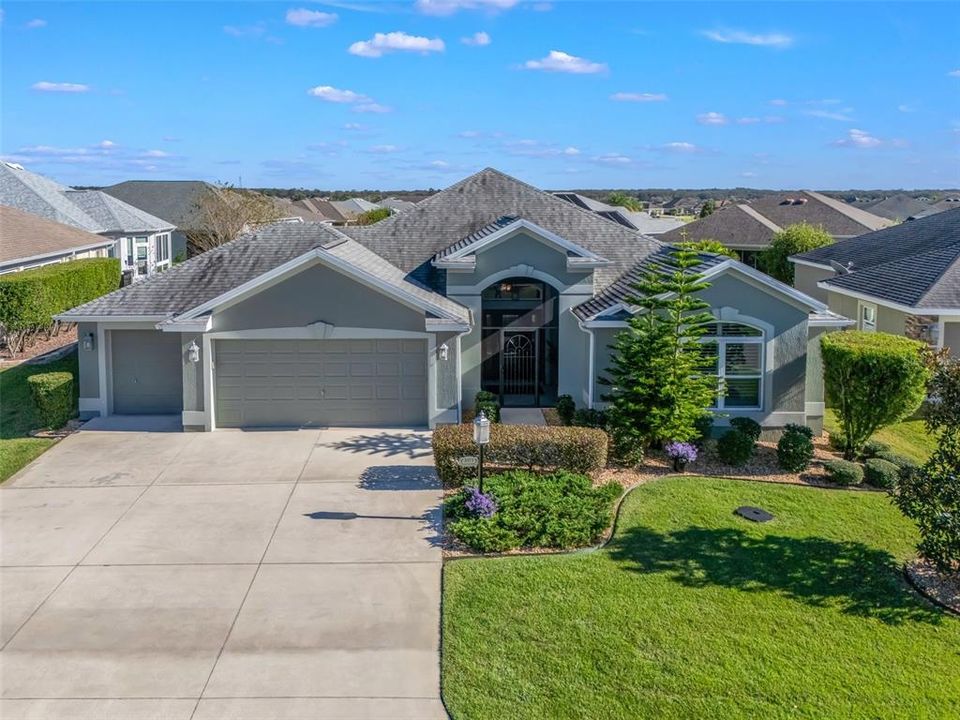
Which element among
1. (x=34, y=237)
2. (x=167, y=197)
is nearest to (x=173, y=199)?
(x=167, y=197)

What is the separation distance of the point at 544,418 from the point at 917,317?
32.9 ft

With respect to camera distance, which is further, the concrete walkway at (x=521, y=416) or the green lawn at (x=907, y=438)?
the concrete walkway at (x=521, y=416)

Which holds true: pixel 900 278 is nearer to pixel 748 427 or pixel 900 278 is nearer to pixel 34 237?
pixel 748 427

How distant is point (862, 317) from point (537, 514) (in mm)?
16167

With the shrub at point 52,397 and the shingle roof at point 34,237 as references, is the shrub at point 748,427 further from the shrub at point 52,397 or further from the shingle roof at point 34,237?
the shingle roof at point 34,237

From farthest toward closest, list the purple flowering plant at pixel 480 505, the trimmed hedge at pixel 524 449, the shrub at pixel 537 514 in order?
1. the trimmed hedge at pixel 524 449
2. the purple flowering plant at pixel 480 505
3. the shrub at pixel 537 514

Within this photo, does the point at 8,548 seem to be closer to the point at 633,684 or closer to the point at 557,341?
the point at 633,684

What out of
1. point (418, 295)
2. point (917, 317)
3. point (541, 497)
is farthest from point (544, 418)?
point (917, 317)

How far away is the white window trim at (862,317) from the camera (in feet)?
77.6

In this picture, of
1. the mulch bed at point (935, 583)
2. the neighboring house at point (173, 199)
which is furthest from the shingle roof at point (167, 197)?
the mulch bed at point (935, 583)

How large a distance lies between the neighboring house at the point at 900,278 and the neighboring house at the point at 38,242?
25.9 metres

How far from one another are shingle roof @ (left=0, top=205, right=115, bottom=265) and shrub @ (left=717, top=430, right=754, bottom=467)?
22.2 m

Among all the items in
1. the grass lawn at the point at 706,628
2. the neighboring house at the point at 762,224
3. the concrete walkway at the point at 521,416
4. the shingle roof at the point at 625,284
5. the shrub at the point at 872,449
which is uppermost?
the neighboring house at the point at 762,224

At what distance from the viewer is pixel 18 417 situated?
19.0 metres
